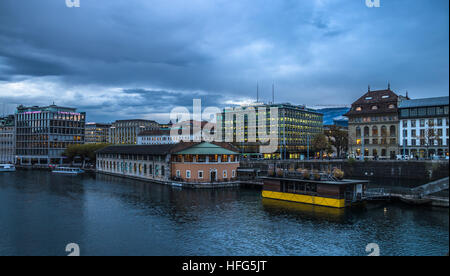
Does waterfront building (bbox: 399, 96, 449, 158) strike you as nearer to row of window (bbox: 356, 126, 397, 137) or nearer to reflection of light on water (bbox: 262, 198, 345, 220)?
row of window (bbox: 356, 126, 397, 137)

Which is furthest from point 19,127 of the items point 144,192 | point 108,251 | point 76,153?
point 108,251

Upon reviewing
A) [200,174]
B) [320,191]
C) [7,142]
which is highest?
[7,142]

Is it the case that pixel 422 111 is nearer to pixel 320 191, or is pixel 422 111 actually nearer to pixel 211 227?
pixel 320 191

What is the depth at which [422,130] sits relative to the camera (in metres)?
81.2

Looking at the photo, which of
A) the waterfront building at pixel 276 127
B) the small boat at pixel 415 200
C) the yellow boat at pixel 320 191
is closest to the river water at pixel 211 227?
the small boat at pixel 415 200

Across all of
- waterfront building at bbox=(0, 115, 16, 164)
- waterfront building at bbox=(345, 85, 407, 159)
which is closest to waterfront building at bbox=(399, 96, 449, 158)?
waterfront building at bbox=(345, 85, 407, 159)

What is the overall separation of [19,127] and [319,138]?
498ft

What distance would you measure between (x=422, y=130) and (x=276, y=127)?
9120 centimetres

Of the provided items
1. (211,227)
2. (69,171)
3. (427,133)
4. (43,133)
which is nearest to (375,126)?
(427,133)

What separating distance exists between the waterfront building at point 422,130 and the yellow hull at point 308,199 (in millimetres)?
38057

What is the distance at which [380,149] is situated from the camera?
98062 mm

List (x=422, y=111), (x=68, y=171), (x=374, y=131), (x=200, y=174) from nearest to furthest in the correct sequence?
(x=200, y=174) → (x=422, y=111) → (x=374, y=131) → (x=68, y=171)

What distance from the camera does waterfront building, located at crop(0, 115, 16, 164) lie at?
16650cm

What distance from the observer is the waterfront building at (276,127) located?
163 m
